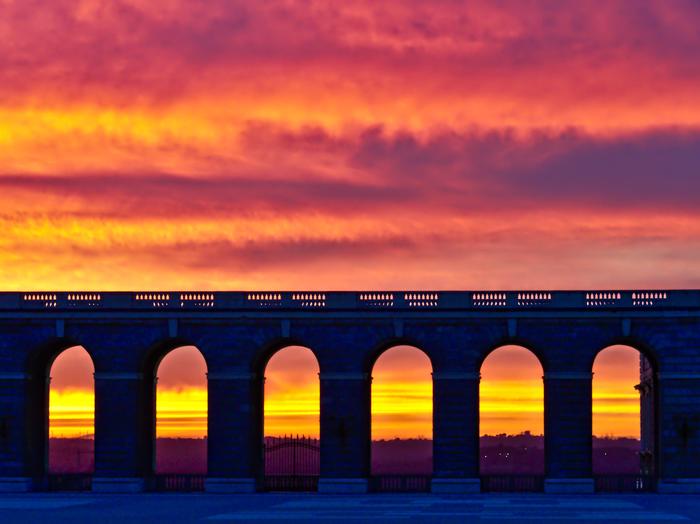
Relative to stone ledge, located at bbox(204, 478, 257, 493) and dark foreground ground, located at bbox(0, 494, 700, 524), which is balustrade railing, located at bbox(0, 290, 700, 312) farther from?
dark foreground ground, located at bbox(0, 494, 700, 524)

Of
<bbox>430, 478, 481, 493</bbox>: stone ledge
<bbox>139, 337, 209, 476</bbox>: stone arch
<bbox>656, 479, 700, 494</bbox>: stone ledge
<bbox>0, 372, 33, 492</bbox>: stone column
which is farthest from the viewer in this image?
<bbox>139, 337, 209, 476</bbox>: stone arch

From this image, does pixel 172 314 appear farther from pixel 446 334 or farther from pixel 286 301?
pixel 446 334

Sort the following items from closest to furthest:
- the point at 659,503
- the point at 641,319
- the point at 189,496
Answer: the point at 659,503
the point at 189,496
the point at 641,319

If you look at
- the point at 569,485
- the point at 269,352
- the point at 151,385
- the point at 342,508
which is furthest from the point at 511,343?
the point at 342,508

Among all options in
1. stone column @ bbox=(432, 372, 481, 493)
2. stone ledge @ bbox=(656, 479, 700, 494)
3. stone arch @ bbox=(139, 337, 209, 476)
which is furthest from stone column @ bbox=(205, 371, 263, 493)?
stone ledge @ bbox=(656, 479, 700, 494)

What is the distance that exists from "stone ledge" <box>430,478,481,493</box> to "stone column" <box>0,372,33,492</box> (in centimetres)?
2343

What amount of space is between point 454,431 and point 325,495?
920 centimetres

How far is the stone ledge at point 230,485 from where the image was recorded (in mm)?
95562

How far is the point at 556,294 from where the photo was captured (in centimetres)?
9612

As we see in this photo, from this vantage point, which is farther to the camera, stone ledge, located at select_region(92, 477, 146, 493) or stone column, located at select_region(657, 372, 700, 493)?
stone ledge, located at select_region(92, 477, 146, 493)

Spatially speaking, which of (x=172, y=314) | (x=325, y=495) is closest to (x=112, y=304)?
(x=172, y=314)

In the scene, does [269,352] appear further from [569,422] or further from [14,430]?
[569,422]

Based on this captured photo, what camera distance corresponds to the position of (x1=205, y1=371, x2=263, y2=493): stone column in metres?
96.1

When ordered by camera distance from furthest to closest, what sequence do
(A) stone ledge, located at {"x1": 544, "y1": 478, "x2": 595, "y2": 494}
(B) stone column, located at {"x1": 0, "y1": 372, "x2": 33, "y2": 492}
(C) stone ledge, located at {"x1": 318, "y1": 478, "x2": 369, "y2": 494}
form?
(B) stone column, located at {"x1": 0, "y1": 372, "x2": 33, "y2": 492} → (C) stone ledge, located at {"x1": 318, "y1": 478, "x2": 369, "y2": 494} → (A) stone ledge, located at {"x1": 544, "y1": 478, "x2": 595, "y2": 494}
